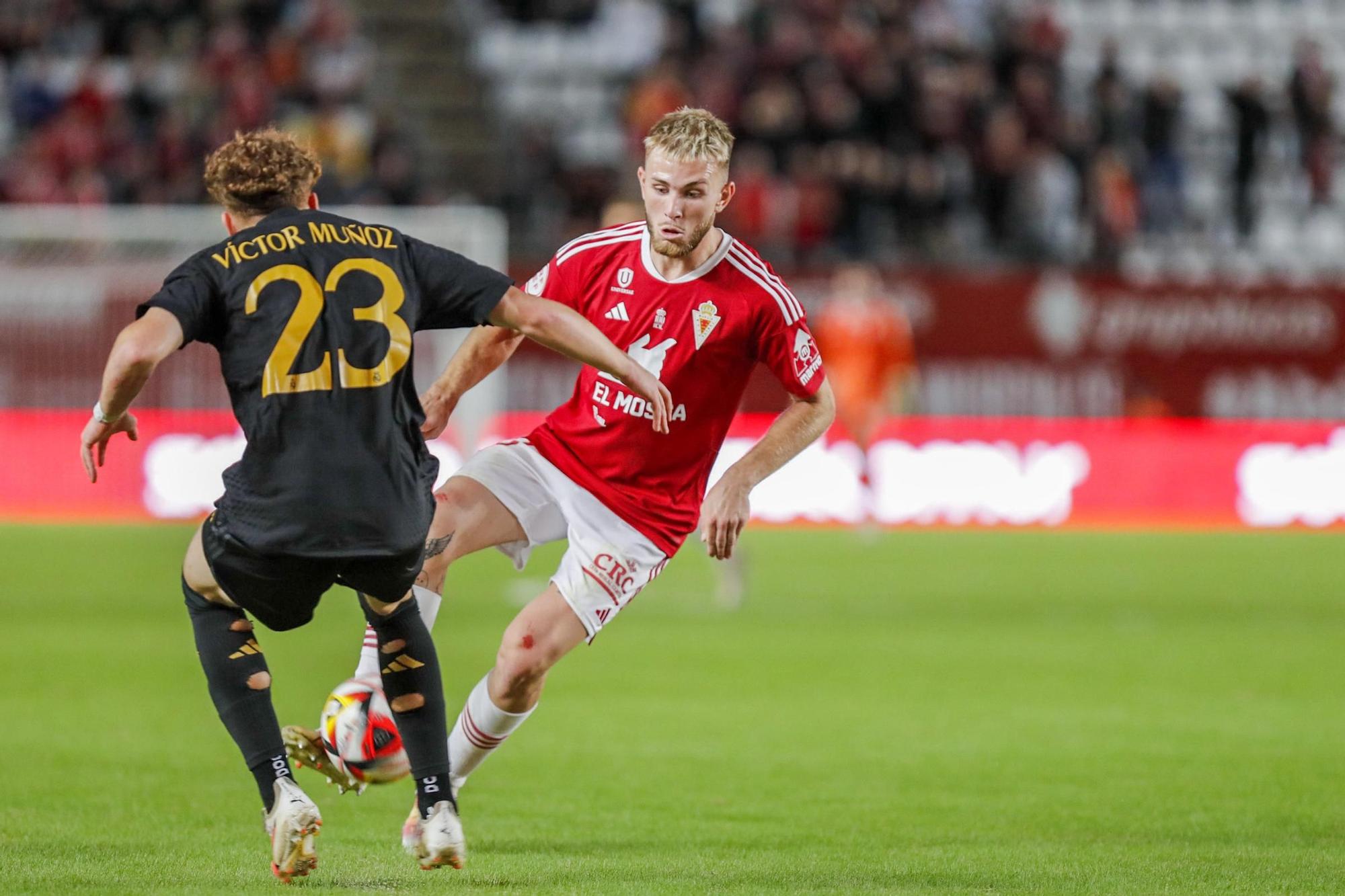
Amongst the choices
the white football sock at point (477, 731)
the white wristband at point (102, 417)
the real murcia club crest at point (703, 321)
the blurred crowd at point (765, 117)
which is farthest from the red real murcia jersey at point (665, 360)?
the blurred crowd at point (765, 117)

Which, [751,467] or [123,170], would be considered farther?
[123,170]

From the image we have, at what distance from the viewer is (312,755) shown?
5.77 m

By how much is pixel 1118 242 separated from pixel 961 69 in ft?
8.90

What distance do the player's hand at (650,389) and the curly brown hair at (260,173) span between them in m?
0.99

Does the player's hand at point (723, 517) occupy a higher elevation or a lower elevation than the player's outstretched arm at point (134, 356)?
lower

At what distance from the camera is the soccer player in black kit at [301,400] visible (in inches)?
196

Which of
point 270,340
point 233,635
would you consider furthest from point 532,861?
point 270,340

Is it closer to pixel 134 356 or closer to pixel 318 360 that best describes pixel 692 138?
pixel 318 360

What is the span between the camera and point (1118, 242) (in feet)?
68.8

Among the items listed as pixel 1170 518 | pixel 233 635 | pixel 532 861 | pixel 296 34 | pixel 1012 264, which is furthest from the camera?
pixel 296 34

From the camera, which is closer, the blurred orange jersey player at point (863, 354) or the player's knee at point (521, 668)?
the player's knee at point (521, 668)

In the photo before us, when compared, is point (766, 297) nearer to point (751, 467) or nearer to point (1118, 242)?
point (751, 467)

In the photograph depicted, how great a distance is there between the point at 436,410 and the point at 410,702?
100 centimetres

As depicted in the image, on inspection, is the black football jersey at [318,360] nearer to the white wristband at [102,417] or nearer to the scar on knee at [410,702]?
the white wristband at [102,417]
